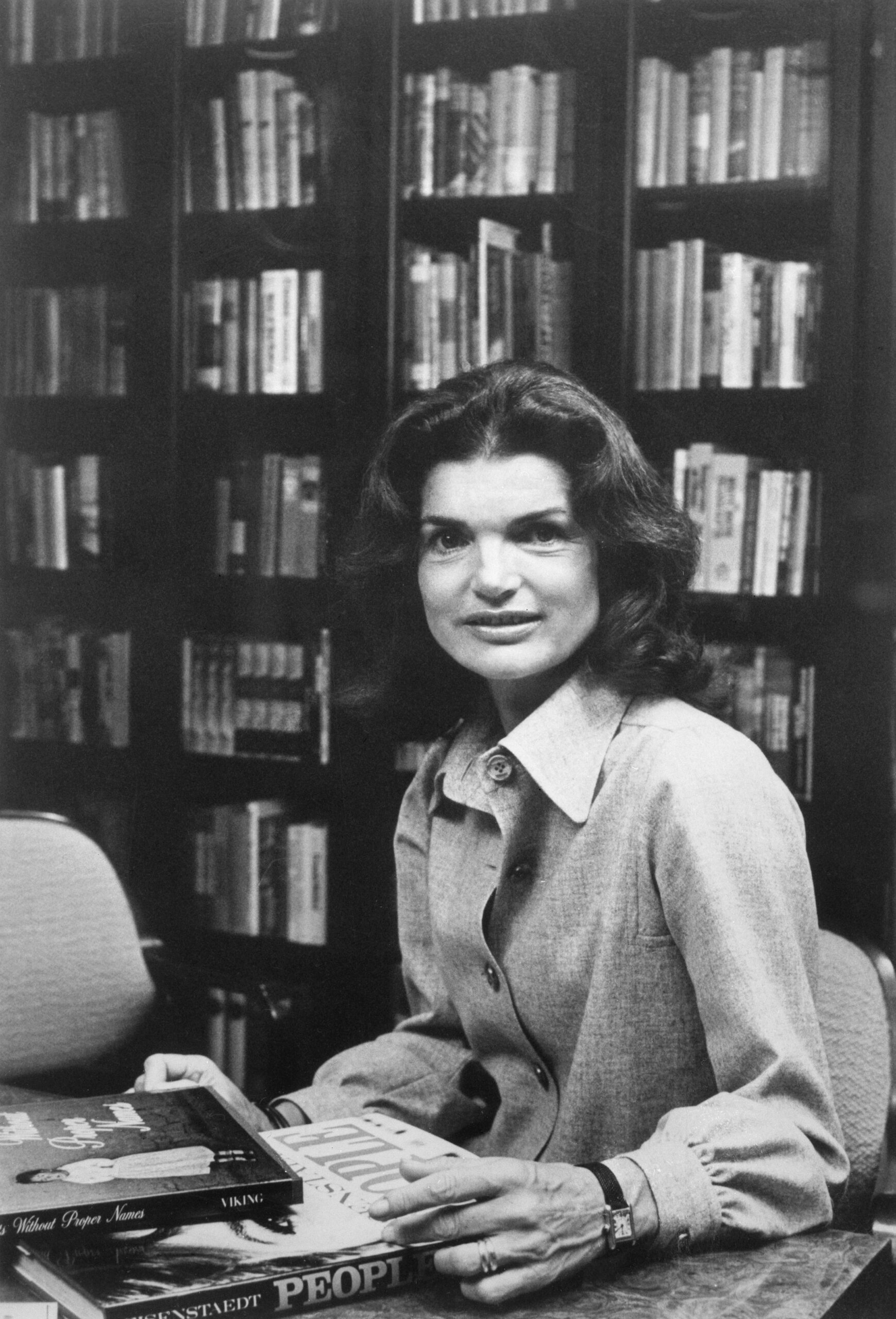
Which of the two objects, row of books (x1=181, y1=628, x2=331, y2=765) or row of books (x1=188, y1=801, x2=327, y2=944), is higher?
row of books (x1=181, y1=628, x2=331, y2=765)

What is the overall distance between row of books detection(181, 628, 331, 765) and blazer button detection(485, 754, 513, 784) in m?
1.34

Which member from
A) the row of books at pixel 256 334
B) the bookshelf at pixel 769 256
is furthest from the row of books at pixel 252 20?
the row of books at pixel 256 334

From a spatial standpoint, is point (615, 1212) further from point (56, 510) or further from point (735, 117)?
point (56, 510)

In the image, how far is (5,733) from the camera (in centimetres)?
290

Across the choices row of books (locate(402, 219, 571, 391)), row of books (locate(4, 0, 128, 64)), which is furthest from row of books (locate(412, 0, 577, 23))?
row of books (locate(4, 0, 128, 64))

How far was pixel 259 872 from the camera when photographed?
9.16 ft

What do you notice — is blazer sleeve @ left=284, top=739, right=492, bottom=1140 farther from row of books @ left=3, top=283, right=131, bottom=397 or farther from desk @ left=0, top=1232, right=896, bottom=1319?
row of books @ left=3, top=283, right=131, bottom=397

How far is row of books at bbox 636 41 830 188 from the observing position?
7.33 feet

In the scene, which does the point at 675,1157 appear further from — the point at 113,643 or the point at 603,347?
the point at 113,643

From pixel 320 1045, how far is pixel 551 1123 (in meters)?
1.32

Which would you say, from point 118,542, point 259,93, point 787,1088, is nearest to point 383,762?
point 118,542

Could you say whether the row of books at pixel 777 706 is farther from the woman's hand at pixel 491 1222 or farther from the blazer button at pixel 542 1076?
the woman's hand at pixel 491 1222

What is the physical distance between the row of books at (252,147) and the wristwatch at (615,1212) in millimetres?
2064

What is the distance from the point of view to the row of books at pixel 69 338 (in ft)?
9.05
